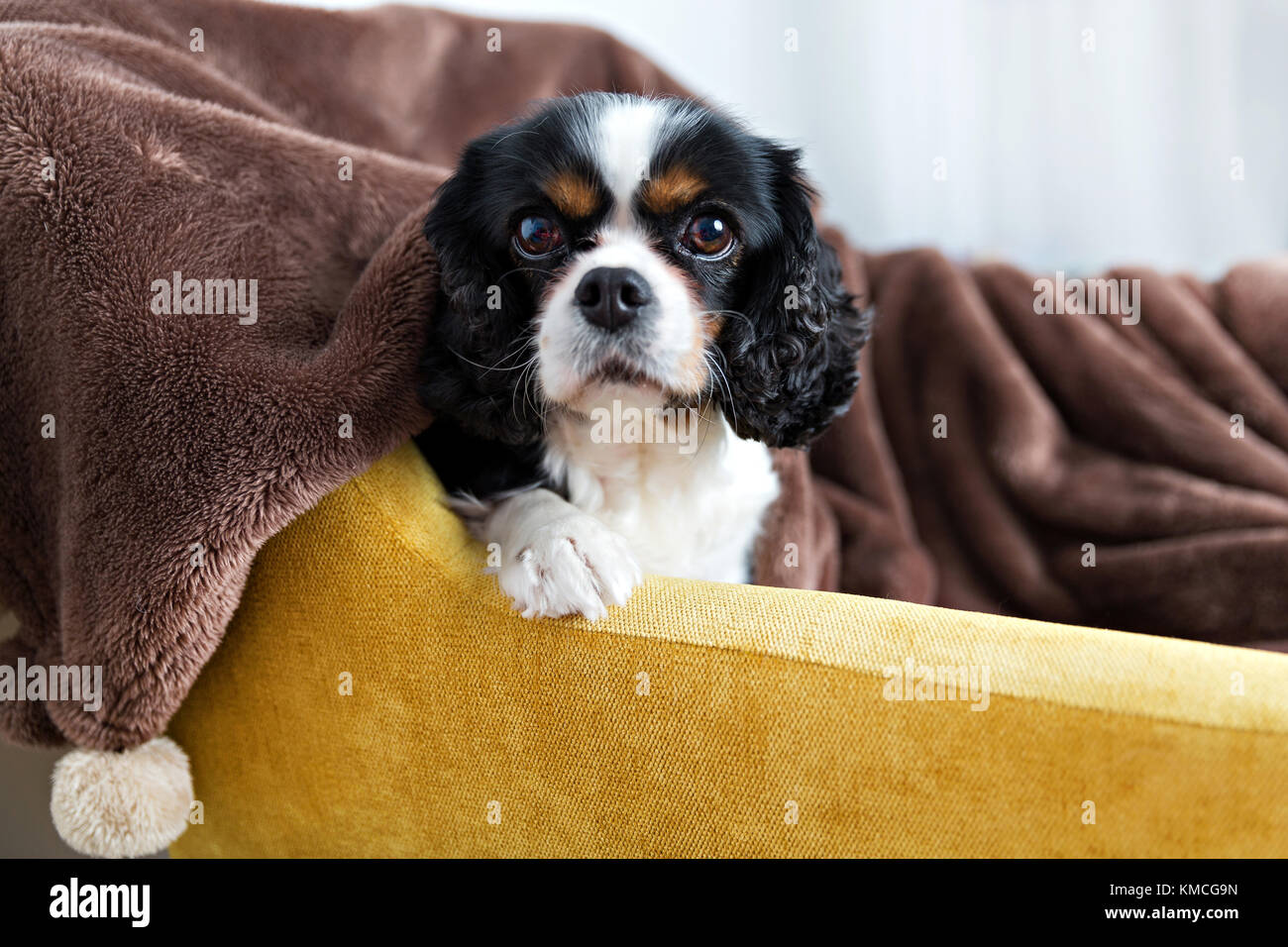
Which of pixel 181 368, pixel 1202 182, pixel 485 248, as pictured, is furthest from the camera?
pixel 1202 182

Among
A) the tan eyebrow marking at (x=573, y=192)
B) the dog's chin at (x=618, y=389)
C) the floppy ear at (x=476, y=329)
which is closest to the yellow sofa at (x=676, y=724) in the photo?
the floppy ear at (x=476, y=329)

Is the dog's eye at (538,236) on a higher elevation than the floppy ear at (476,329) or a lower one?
higher

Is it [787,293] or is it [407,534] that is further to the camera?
[787,293]

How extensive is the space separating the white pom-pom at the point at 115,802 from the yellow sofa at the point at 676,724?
0.09 meters

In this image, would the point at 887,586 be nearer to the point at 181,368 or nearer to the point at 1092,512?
the point at 1092,512

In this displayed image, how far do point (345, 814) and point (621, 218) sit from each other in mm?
847

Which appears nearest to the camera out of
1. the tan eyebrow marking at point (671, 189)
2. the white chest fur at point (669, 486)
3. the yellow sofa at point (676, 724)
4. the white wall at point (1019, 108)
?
the yellow sofa at point (676, 724)

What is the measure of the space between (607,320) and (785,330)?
296mm

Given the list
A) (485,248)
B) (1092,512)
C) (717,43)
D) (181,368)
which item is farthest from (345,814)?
(717,43)

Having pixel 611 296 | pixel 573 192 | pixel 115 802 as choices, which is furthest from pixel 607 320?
pixel 115 802

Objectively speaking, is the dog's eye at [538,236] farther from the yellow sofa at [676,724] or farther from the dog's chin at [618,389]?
the yellow sofa at [676,724]

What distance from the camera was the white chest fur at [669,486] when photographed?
1427 millimetres

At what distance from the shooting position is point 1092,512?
1959 mm

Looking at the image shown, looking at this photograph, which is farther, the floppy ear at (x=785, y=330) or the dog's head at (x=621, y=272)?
the floppy ear at (x=785, y=330)
